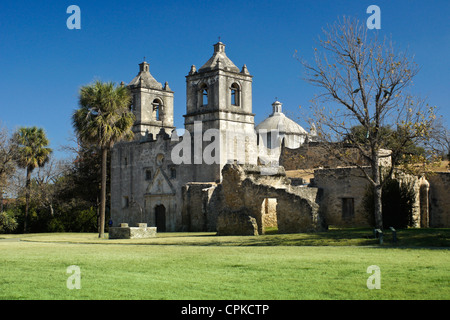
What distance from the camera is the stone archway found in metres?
40.2

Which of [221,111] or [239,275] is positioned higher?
[221,111]

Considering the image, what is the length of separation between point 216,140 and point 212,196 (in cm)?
522

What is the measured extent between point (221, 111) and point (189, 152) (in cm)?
364

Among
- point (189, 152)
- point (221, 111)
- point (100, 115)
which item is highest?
point (221, 111)

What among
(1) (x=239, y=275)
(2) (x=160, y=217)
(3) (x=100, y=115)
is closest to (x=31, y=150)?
(2) (x=160, y=217)

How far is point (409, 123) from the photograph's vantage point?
19672 millimetres

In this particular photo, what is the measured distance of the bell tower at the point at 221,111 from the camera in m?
39.2

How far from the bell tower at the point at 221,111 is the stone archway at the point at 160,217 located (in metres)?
3.64

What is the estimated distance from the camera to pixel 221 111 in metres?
39.4

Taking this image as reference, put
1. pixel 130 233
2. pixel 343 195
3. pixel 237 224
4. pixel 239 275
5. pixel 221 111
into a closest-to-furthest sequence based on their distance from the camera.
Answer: pixel 239 275
pixel 237 224
pixel 130 233
pixel 343 195
pixel 221 111

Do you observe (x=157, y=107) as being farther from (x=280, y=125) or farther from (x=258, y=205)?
(x=258, y=205)

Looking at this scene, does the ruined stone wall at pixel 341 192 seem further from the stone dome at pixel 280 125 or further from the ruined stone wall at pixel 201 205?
the stone dome at pixel 280 125

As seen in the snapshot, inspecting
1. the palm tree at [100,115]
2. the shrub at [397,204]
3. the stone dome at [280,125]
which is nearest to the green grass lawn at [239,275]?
the shrub at [397,204]
